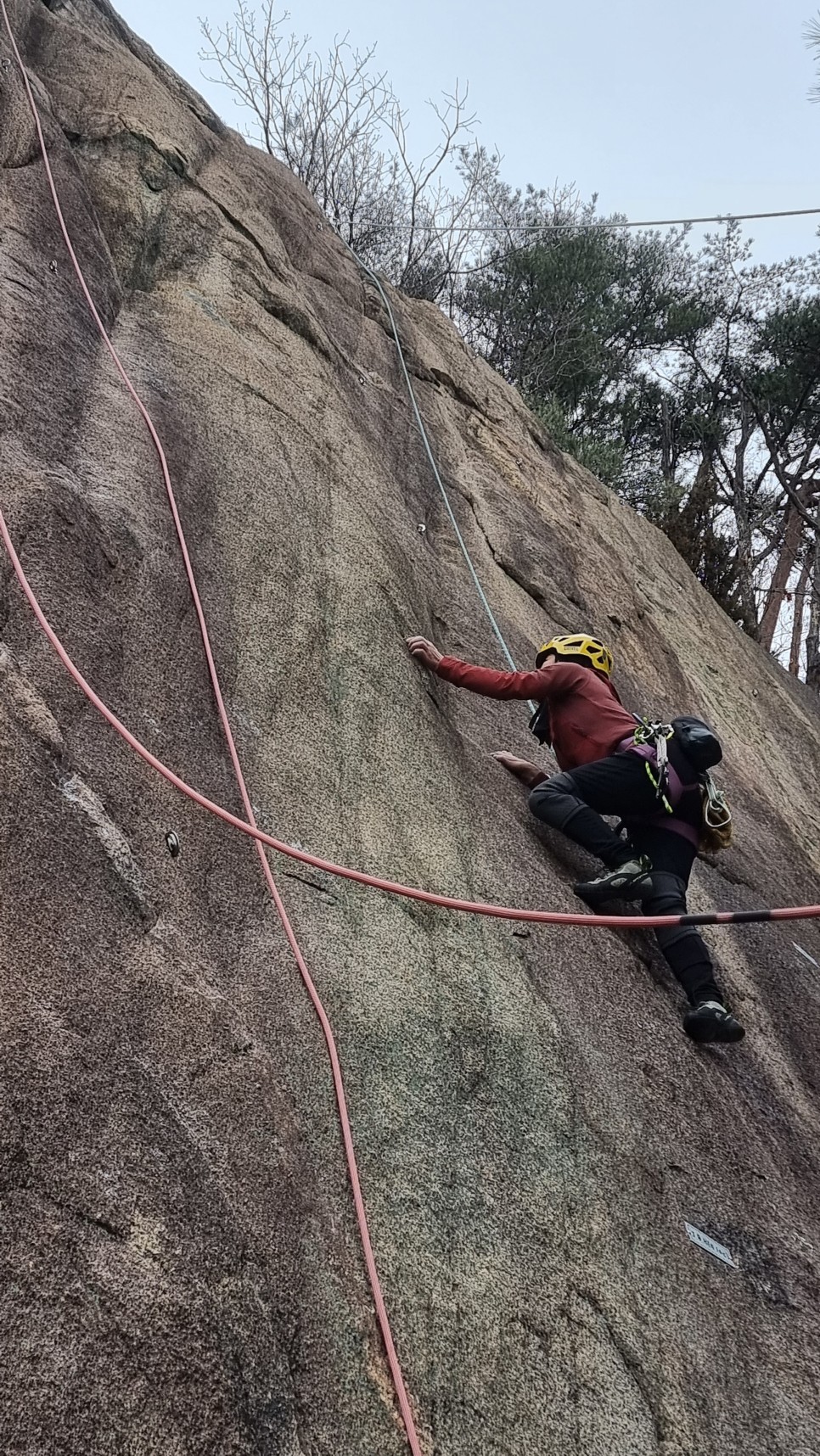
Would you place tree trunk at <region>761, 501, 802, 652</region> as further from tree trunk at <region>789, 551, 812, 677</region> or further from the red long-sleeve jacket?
the red long-sleeve jacket

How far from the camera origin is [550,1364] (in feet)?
8.71

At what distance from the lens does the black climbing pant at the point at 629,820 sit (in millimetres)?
4445

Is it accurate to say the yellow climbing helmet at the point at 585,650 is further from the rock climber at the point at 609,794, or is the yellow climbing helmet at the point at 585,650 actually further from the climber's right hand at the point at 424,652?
the climber's right hand at the point at 424,652

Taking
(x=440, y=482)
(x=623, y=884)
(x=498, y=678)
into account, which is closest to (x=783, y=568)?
(x=440, y=482)

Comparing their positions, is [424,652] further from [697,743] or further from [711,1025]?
[711,1025]

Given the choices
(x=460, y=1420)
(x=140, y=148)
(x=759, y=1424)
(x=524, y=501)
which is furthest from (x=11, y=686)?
(x=524, y=501)

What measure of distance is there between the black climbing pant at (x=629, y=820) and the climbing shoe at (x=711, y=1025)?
22 centimetres

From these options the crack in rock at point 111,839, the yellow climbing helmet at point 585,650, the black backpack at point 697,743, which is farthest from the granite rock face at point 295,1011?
the black backpack at point 697,743

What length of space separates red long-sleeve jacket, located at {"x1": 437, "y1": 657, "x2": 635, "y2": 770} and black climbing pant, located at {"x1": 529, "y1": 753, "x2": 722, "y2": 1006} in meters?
0.18

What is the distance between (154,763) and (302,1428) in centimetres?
180

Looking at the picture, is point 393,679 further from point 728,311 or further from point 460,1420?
point 728,311

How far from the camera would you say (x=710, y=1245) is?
3299mm

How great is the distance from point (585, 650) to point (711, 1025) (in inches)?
80.8

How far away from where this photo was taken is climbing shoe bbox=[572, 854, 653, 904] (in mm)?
4473
